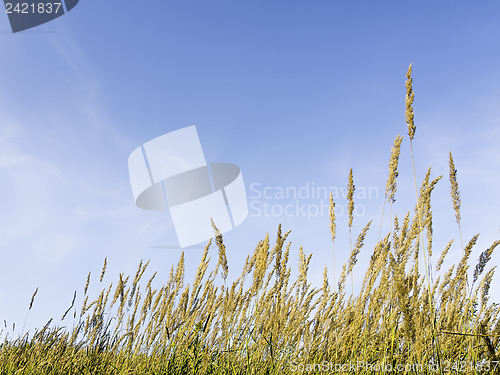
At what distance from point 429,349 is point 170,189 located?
532cm

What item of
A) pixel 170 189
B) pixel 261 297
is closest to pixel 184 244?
pixel 170 189

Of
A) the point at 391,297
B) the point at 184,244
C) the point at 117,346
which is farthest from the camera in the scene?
the point at 184,244

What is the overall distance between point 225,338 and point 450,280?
1575mm

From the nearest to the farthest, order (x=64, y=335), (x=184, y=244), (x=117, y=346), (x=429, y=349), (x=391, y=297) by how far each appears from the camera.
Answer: (x=429, y=349) < (x=391, y=297) < (x=117, y=346) < (x=64, y=335) < (x=184, y=244)

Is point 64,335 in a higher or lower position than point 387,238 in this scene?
lower

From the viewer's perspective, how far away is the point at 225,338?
8.17 ft

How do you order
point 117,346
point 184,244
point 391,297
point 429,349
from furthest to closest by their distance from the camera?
point 184,244
point 117,346
point 391,297
point 429,349

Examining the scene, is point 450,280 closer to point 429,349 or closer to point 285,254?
point 429,349

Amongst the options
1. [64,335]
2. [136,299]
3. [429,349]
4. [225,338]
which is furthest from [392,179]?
[64,335]

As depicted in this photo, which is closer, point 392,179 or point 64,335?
point 392,179

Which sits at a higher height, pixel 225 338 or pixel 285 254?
pixel 285 254

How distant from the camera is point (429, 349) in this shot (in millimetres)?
1939

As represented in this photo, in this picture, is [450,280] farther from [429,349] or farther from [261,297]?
[261,297]

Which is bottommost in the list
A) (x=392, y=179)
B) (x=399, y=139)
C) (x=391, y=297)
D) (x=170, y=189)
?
(x=391, y=297)
